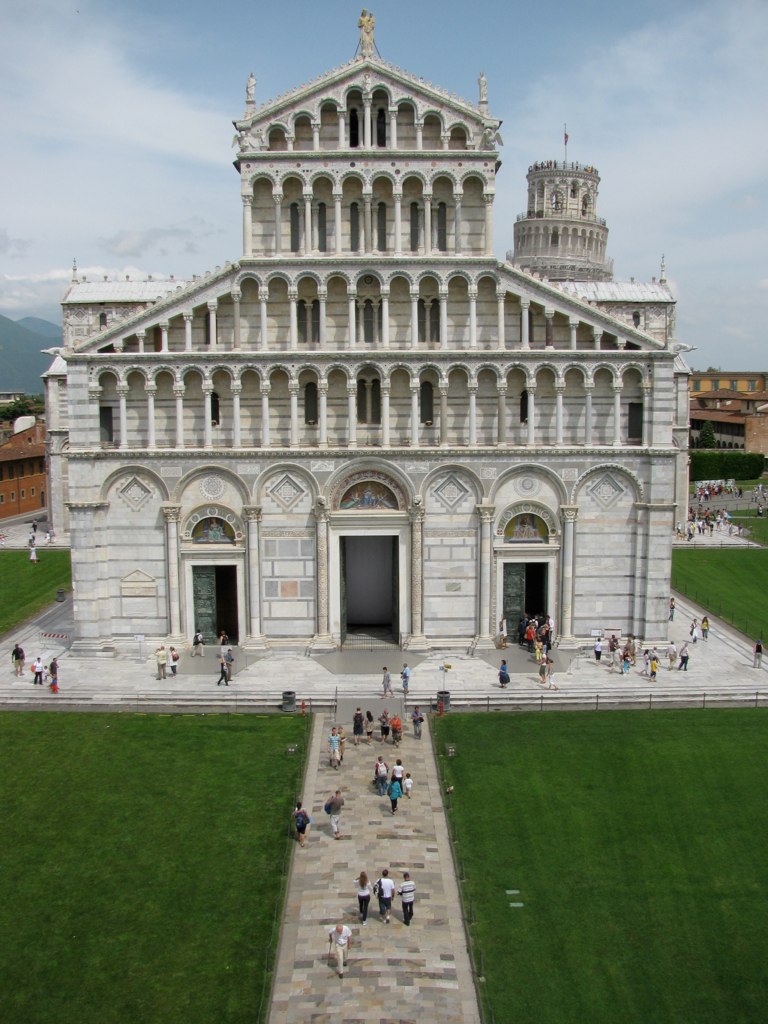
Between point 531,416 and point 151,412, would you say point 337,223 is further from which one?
point 531,416

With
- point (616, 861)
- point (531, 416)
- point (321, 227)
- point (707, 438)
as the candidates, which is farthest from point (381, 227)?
point (707, 438)

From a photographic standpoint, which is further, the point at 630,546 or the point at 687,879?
the point at 630,546

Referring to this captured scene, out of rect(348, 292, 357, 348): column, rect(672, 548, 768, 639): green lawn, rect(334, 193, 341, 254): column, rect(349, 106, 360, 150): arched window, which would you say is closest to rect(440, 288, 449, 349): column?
rect(348, 292, 357, 348): column

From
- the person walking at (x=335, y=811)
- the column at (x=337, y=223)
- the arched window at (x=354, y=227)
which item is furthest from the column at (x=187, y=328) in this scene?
the person walking at (x=335, y=811)

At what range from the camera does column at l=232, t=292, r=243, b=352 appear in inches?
1587

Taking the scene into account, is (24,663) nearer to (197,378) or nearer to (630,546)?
(197,378)

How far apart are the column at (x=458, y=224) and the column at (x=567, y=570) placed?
12.3 metres

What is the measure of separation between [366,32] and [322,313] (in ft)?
41.2

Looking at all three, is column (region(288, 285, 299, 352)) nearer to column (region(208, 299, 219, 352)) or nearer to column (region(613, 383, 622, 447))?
column (region(208, 299, 219, 352))

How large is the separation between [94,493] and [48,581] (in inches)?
775

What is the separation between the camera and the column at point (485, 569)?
4069cm

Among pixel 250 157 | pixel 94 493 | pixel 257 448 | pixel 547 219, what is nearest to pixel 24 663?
pixel 94 493

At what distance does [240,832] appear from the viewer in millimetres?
25641

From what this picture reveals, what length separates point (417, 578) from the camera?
40.9 meters
